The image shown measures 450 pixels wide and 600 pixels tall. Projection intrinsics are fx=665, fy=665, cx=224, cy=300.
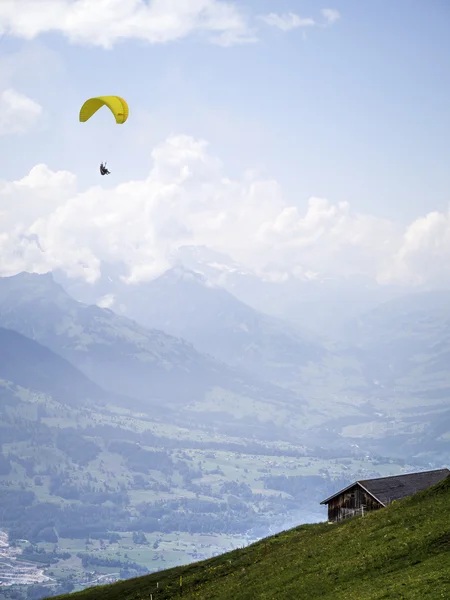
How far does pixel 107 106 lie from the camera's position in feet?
240

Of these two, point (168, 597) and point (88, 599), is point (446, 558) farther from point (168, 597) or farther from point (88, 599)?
point (88, 599)

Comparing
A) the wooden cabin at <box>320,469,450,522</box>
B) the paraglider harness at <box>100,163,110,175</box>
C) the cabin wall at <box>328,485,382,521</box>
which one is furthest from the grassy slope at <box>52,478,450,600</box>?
the paraglider harness at <box>100,163,110,175</box>

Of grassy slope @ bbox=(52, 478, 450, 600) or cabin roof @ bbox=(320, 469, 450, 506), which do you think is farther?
cabin roof @ bbox=(320, 469, 450, 506)

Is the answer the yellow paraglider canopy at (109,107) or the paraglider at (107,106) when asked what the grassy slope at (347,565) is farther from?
the yellow paraglider canopy at (109,107)

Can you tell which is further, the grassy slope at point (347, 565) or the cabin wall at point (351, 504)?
the cabin wall at point (351, 504)

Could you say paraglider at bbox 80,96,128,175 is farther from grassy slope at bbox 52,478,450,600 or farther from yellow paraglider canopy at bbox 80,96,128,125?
grassy slope at bbox 52,478,450,600

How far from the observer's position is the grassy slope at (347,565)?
42.2 meters

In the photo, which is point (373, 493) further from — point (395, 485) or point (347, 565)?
point (347, 565)

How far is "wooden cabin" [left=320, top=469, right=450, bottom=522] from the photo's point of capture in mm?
74250

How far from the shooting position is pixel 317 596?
45562mm

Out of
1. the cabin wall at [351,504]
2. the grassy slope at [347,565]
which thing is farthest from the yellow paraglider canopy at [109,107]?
the cabin wall at [351,504]

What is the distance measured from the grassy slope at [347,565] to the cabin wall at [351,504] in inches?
210

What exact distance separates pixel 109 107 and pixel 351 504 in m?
52.7

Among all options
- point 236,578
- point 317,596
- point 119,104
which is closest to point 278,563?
point 236,578
